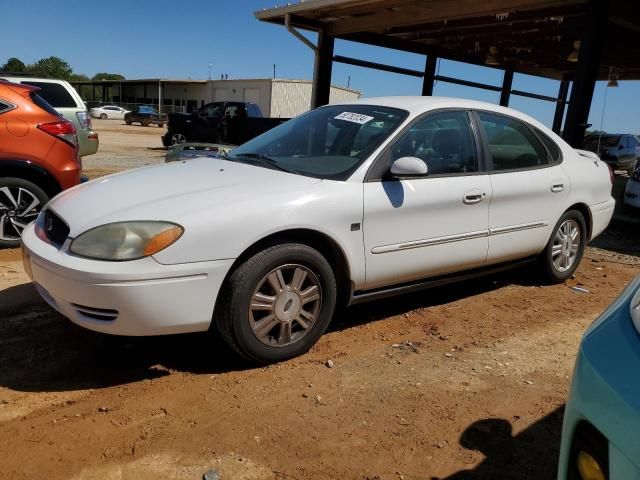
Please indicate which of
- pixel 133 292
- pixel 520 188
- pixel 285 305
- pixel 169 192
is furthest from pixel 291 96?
pixel 133 292

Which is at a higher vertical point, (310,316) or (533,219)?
(533,219)

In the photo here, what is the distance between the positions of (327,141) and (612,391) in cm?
288

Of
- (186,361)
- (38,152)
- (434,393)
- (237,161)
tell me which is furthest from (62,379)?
(38,152)

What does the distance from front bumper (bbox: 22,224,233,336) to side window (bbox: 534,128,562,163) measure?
315cm

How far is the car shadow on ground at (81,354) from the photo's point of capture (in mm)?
2979

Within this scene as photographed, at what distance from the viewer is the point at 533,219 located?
14.6ft

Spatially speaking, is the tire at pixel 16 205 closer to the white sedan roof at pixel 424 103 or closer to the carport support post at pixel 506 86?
the white sedan roof at pixel 424 103

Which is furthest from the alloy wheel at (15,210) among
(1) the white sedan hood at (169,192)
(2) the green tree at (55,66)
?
(2) the green tree at (55,66)

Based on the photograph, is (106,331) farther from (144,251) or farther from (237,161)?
(237,161)

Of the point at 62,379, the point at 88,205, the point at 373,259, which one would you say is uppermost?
the point at 88,205

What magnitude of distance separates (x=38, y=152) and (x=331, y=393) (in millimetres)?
3934

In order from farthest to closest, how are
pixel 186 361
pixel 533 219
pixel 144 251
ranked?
1. pixel 533 219
2. pixel 186 361
3. pixel 144 251

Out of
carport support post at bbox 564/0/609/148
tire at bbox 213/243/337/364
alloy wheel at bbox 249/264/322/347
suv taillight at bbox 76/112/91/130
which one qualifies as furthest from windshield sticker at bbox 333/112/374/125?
suv taillight at bbox 76/112/91/130

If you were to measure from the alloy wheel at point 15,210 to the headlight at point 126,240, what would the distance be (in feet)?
9.59
